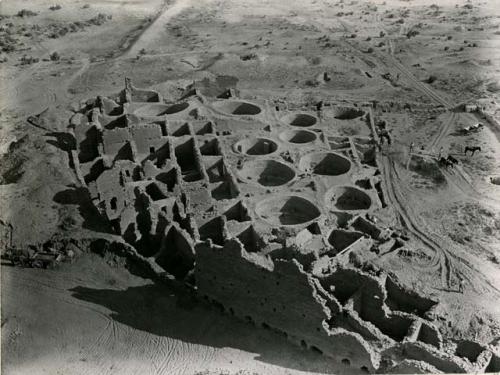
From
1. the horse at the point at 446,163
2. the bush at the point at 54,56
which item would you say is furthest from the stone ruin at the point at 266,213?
the bush at the point at 54,56

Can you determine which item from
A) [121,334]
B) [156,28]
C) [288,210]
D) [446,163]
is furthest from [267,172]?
[156,28]

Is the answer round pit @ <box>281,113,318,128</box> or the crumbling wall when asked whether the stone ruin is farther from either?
round pit @ <box>281,113,318,128</box>

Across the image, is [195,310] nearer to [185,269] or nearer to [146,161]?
[185,269]

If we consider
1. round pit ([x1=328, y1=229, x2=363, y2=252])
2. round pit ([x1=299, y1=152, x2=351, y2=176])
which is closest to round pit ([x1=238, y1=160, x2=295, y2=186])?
round pit ([x1=299, y1=152, x2=351, y2=176])

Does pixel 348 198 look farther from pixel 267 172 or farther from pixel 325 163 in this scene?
pixel 267 172

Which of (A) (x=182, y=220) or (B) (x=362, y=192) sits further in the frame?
(B) (x=362, y=192)

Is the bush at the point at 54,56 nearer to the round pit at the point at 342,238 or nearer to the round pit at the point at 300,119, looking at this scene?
the round pit at the point at 300,119

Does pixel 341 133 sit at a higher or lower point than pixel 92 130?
lower

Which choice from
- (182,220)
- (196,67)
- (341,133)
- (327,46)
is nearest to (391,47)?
(327,46)
